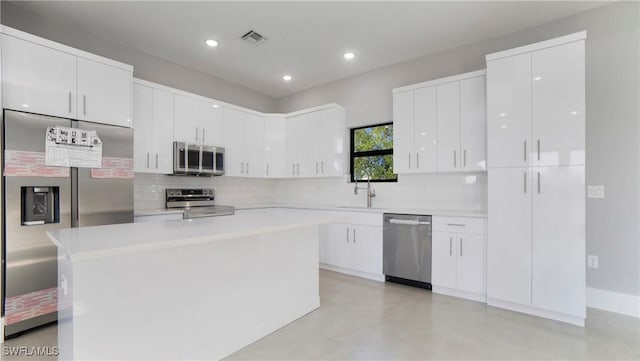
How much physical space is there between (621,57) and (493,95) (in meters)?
1.15

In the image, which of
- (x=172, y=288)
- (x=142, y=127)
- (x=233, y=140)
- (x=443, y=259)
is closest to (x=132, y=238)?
(x=172, y=288)

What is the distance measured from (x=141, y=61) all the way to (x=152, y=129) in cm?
96

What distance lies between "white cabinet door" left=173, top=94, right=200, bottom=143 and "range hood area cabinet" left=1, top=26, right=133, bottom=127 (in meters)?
0.71

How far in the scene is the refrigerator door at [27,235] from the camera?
226cm

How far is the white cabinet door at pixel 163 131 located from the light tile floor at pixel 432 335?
1865 mm

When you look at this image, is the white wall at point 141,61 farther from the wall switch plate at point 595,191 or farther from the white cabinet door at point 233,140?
the wall switch plate at point 595,191

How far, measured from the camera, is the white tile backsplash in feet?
11.8

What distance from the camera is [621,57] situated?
277 cm

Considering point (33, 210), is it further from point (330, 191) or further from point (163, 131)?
point (330, 191)

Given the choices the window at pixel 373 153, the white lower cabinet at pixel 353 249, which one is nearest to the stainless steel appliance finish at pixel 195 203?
the white lower cabinet at pixel 353 249

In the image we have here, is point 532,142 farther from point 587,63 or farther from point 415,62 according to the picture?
point 415,62

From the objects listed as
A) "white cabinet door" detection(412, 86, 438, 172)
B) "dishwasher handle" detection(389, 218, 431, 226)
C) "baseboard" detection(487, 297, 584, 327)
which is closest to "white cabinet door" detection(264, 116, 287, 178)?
"dishwasher handle" detection(389, 218, 431, 226)

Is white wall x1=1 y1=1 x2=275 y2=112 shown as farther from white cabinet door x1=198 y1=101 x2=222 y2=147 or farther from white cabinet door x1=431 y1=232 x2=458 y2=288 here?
white cabinet door x1=431 y1=232 x2=458 y2=288

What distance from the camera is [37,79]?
244 cm
